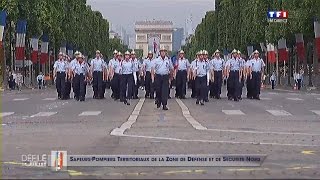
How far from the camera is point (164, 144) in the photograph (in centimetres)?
1697

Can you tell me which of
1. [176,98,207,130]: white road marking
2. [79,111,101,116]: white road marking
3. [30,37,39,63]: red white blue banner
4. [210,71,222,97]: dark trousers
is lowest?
[79,111,101,116]: white road marking

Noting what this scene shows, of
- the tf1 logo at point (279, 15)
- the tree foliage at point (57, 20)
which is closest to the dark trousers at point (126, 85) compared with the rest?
the tf1 logo at point (279, 15)

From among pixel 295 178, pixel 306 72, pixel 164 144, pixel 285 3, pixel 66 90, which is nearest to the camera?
pixel 295 178

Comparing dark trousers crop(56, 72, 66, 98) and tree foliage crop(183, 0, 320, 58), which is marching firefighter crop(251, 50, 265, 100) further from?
tree foliage crop(183, 0, 320, 58)

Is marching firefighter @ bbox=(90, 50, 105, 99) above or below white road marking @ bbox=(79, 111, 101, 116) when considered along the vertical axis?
above

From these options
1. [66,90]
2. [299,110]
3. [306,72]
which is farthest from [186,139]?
[306,72]

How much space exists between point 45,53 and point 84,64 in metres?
50.3

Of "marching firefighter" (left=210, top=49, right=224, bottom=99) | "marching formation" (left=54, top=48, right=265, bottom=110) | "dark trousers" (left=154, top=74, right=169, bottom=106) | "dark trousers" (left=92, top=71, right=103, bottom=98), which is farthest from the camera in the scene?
"dark trousers" (left=92, top=71, right=103, bottom=98)

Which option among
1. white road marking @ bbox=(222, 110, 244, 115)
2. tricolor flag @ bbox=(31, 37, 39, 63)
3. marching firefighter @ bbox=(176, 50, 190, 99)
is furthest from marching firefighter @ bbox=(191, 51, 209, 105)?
tricolor flag @ bbox=(31, 37, 39, 63)

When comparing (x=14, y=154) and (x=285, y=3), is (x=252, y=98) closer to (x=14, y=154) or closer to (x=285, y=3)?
(x=14, y=154)

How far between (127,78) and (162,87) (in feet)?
16.5

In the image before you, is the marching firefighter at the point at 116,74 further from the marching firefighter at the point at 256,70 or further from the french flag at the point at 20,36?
the french flag at the point at 20,36

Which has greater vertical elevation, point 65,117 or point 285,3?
point 285,3

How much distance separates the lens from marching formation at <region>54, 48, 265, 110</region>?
3538 centimetres
